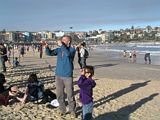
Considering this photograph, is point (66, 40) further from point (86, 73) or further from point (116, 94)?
point (116, 94)

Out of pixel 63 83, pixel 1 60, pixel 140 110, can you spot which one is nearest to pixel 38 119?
pixel 63 83

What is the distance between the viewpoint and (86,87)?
7113 millimetres

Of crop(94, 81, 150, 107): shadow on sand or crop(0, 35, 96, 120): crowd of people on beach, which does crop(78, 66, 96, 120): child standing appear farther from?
crop(94, 81, 150, 107): shadow on sand

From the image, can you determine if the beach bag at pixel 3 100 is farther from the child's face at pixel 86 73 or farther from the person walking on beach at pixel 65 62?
the child's face at pixel 86 73

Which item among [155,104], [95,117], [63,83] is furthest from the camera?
[155,104]

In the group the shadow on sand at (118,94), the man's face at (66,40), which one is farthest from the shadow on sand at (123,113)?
the man's face at (66,40)

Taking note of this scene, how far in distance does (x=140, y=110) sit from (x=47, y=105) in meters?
2.32

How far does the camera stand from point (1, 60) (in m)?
17.8

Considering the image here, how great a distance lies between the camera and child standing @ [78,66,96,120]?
7.05 metres

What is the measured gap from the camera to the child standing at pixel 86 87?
23.1ft

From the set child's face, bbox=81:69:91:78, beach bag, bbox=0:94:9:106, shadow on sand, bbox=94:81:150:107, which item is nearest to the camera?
child's face, bbox=81:69:91:78

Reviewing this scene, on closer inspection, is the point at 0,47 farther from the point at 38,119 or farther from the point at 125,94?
the point at 38,119

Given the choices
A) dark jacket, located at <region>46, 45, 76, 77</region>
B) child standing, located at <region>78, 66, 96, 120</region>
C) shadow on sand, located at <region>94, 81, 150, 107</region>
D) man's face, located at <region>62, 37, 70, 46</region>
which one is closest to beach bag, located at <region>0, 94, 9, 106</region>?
dark jacket, located at <region>46, 45, 76, 77</region>

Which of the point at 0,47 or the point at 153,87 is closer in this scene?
the point at 153,87
